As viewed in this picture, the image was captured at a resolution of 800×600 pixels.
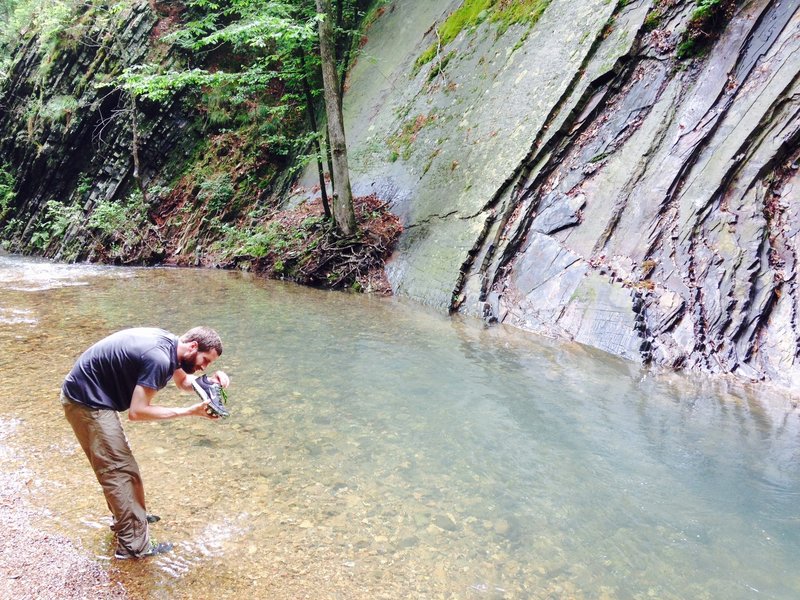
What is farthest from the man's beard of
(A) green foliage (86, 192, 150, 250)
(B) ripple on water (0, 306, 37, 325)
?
(A) green foliage (86, 192, 150, 250)

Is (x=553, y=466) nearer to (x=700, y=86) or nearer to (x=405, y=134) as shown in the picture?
(x=700, y=86)

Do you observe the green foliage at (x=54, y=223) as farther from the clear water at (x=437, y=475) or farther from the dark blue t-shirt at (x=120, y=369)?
the dark blue t-shirt at (x=120, y=369)

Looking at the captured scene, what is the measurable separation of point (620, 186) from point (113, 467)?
329 inches

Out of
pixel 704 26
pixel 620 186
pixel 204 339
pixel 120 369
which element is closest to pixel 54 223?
pixel 620 186

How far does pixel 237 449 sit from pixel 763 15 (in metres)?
9.91

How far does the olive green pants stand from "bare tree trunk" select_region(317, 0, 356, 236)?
9.20 meters

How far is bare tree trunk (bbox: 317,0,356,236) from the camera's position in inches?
454

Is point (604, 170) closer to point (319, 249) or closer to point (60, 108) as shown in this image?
point (319, 249)

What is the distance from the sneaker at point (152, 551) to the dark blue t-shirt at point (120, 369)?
0.84 m

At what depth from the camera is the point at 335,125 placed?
11.8 meters

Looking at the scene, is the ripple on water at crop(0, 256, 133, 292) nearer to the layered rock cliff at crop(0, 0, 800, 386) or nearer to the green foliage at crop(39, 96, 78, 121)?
the layered rock cliff at crop(0, 0, 800, 386)

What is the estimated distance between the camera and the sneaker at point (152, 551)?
3275mm

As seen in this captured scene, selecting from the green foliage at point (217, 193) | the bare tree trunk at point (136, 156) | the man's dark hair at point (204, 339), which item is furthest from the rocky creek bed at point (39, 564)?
the bare tree trunk at point (136, 156)

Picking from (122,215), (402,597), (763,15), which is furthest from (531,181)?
(122,215)
